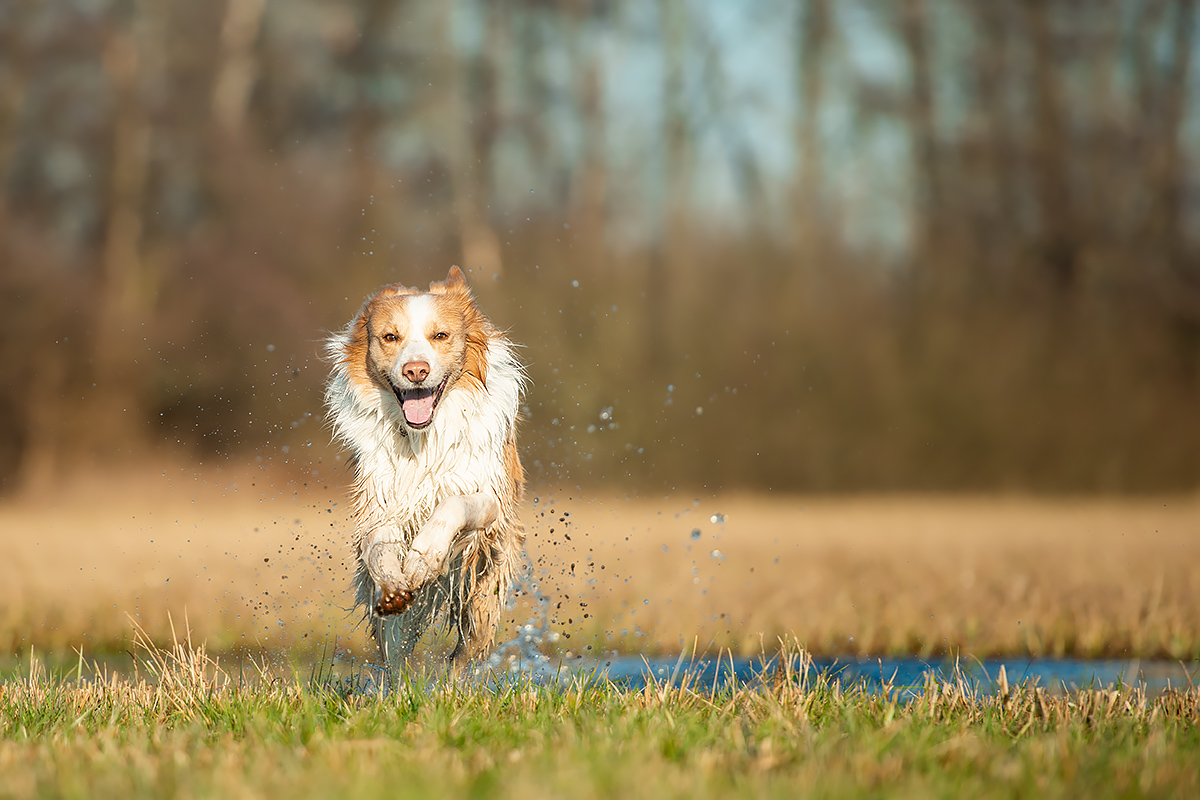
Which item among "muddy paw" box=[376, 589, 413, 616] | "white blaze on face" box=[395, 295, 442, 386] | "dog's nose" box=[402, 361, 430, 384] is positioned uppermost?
"white blaze on face" box=[395, 295, 442, 386]

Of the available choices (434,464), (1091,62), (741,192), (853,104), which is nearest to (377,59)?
(741,192)

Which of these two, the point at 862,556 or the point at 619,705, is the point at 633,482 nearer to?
the point at 862,556

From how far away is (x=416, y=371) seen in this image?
187 inches

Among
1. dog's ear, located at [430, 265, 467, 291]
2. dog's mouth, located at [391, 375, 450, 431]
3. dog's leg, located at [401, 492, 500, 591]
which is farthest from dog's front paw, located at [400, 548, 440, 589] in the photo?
dog's ear, located at [430, 265, 467, 291]

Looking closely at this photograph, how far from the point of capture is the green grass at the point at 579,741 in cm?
275

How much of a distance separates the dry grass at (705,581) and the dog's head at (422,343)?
1098 millimetres

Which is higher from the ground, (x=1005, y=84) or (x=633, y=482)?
(x=1005, y=84)

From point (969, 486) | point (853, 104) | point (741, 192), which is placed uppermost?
point (853, 104)

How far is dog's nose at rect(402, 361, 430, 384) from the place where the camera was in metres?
4.74

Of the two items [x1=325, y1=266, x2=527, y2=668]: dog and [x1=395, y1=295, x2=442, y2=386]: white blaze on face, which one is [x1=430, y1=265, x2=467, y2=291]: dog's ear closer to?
[x1=325, y1=266, x2=527, y2=668]: dog

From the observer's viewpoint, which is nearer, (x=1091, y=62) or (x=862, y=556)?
(x=862, y=556)

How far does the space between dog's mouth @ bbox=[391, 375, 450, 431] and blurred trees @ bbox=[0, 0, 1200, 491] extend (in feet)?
35.9

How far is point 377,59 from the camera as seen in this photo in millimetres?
17500

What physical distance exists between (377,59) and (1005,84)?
967 centimetres
